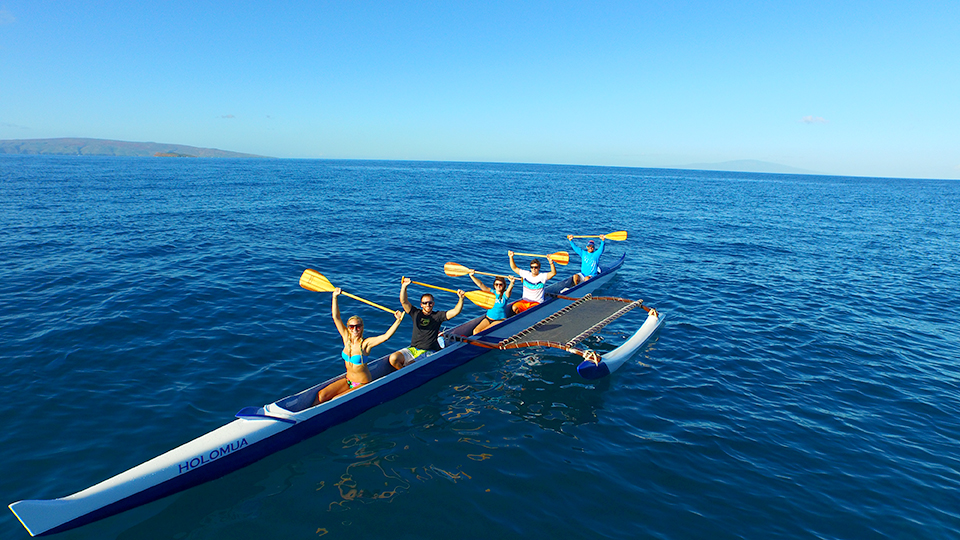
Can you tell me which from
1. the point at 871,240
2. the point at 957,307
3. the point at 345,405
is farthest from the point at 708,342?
the point at 871,240

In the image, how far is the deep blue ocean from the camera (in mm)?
6652

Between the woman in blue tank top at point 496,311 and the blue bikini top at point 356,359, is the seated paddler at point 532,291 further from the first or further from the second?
the blue bikini top at point 356,359

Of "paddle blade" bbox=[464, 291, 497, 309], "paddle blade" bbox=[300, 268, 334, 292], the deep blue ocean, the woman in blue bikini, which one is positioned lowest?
the deep blue ocean

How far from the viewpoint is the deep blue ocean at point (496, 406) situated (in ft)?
21.8

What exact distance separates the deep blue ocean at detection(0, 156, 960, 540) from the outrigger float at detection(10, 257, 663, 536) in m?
0.29

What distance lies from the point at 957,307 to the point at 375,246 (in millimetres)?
25702

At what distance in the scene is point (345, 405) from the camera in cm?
834

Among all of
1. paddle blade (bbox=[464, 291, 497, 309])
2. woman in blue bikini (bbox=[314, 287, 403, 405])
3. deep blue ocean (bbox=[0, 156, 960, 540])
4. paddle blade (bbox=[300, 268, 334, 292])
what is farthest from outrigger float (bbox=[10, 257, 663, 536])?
paddle blade (bbox=[300, 268, 334, 292])

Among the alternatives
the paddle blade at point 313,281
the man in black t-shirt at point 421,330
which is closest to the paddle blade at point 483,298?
the man in black t-shirt at point 421,330

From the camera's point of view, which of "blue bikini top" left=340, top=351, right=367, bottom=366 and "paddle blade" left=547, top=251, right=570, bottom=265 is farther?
"paddle blade" left=547, top=251, right=570, bottom=265

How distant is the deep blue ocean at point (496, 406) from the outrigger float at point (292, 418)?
29 cm

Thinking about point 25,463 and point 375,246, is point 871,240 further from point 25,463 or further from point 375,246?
point 25,463

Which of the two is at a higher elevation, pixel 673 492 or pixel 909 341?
pixel 909 341

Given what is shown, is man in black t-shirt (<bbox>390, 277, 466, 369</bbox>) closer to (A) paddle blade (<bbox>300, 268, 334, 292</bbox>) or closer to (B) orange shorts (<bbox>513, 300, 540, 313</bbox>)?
(A) paddle blade (<bbox>300, 268, 334, 292</bbox>)
